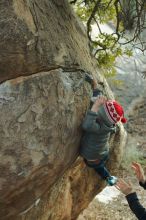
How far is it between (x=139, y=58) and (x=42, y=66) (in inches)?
469

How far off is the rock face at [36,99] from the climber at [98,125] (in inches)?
A: 5.1

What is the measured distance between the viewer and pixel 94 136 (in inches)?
229

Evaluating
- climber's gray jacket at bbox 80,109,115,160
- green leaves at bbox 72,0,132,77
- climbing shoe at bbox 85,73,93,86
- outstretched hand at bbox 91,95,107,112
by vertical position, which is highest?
green leaves at bbox 72,0,132,77

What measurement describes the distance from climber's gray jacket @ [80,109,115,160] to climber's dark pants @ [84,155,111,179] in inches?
9.6

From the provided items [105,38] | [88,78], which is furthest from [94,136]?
[105,38]

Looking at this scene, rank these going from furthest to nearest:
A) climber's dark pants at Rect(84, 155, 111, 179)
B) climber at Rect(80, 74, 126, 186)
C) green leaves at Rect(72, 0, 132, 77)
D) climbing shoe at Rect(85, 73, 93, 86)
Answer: green leaves at Rect(72, 0, 132, 77) → climber's dark pants at Rect(84, 155, 111, 179) → climbing shoe at Rect(85, 73, 93, 86) → climber at Rect(80, 74, 126, 186)

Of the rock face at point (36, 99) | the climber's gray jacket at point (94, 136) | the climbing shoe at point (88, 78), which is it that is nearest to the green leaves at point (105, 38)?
the climbing shoe at point (88, 78)

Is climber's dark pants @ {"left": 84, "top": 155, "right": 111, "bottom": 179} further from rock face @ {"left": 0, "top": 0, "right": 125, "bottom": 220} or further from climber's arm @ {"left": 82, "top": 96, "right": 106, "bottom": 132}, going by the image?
climber's arm @ {"left": 82, "top": 96, "right": 106, "bottom": 132}

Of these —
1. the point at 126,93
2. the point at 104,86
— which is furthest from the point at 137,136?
the point at 104,86

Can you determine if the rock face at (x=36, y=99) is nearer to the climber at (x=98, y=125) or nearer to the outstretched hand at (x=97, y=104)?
the climber at (x=98, y=125)

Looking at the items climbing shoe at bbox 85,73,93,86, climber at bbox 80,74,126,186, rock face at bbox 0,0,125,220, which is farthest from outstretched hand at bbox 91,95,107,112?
climbing shoe at bbox 85,73,93,86

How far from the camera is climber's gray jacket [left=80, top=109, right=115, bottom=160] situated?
5.68 metres

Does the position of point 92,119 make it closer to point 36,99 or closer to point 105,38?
point 36,99

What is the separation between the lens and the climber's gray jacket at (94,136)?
5680 millimetres
